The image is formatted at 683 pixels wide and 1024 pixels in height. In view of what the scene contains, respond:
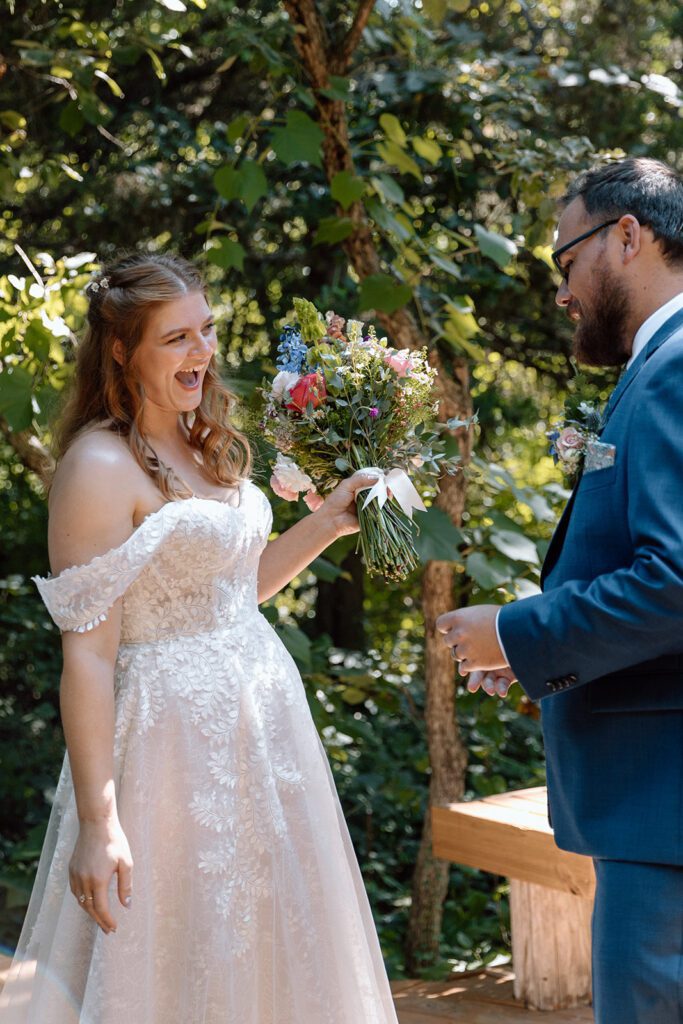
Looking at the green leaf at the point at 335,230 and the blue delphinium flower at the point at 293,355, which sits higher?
the blue delphinium flower at the point at 293,355

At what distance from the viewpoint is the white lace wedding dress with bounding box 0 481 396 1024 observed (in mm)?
1881

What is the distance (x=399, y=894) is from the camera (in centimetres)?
506

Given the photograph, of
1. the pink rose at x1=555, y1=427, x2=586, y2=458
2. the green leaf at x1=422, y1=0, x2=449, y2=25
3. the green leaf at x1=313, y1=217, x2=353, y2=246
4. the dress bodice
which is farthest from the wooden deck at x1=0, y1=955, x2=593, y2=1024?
the green leaf at x1=422, y1=0, x2=449, y2=25

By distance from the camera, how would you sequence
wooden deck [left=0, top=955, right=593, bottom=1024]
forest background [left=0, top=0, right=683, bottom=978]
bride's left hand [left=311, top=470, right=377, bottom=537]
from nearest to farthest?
bride's left hand [left=311, top=470, right=377, bottom=537], wooden deck [left=0, top=955, right=593, bottom=1024], forest background [left=0, top=0, right=683, bottom=978]

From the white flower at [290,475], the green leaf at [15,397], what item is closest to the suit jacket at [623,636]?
the white flower at [290,475]

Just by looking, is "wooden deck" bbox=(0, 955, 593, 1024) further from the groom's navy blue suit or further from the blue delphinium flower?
the blue delphinium flower

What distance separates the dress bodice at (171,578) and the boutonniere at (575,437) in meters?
0.62

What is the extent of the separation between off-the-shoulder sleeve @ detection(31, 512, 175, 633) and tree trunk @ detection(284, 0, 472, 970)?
1.76 m

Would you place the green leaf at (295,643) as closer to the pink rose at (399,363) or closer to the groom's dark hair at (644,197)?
the pink rose at (399,363)

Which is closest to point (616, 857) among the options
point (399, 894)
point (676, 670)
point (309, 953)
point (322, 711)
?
point (676, 670)

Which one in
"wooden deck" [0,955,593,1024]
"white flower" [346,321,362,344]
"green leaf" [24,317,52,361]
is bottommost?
"wooden deck" [0,955,593,1024]

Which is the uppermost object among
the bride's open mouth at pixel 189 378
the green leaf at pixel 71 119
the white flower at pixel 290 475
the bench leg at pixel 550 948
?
the bride's open mouth at pixel 189 378

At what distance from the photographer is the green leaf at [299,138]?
3188 mm

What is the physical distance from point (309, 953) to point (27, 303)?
1.98m
